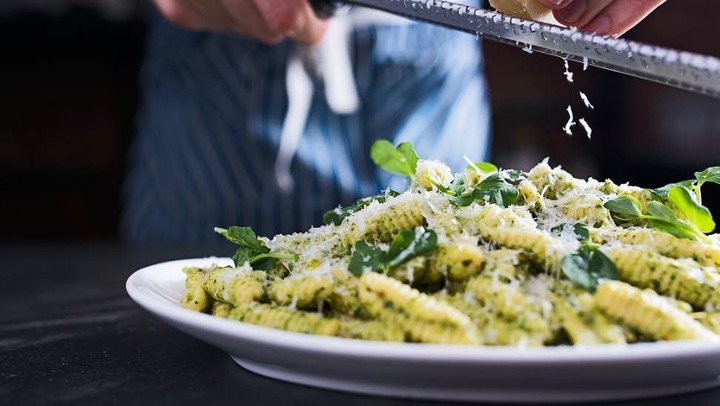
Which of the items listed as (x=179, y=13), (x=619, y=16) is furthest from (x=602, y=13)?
(x=179, y=13)

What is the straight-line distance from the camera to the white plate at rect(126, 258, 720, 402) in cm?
63

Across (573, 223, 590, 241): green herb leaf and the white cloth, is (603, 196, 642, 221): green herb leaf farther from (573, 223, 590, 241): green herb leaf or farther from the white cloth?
the white cloth

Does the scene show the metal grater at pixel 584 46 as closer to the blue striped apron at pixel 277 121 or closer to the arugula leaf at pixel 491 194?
the arugula leaf at pixel 491 194

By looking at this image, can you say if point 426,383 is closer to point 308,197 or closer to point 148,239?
point 308,197

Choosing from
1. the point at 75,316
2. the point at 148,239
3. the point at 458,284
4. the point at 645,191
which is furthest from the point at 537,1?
the point at 148,239

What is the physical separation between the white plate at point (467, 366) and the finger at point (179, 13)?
0.99 meters

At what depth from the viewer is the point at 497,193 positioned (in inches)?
37.0

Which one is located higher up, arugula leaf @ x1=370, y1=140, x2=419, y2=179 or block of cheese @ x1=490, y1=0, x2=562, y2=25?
block of cheese @ x1=490, y1=0, x2=562, y2=25

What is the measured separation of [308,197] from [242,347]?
4.06 ft

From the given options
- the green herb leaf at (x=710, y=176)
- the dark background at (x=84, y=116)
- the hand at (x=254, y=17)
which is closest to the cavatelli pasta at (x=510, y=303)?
the green herb leaf at (x=710, y=176)

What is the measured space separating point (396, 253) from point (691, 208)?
35 cm

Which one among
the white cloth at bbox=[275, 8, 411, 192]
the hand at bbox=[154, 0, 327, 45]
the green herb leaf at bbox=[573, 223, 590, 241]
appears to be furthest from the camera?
the white cloth at bbox=[275, 8, 411, 192]

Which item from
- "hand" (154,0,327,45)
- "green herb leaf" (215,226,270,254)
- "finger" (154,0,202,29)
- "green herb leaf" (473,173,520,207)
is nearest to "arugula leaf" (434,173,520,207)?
"green herb leaf" (473,173,520,207)

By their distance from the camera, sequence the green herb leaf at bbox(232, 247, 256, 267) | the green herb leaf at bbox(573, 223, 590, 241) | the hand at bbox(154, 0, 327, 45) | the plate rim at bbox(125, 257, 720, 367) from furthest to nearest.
Result: the hand at bbox(154, 0, 327, 45) < the green herb leaf at bbox(232, 247, 256, 267) < the green herb leaf at bbox(573, 223, 590, 241) < the plate rim at bbox(125, 257, 720, 367)
